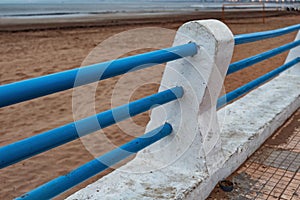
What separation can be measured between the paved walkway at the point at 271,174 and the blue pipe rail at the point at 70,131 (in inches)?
32.0

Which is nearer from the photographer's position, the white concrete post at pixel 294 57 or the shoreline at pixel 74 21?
the white concrete post at pixel 294 57

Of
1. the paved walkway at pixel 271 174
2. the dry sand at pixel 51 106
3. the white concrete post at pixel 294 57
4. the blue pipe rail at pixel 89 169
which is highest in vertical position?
the blue pipe rail at pixel 89 169

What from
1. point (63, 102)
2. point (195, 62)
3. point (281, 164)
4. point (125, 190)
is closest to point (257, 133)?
point (281, 164)

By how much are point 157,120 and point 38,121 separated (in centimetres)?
396

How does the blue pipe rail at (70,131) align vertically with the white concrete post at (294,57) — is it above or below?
above

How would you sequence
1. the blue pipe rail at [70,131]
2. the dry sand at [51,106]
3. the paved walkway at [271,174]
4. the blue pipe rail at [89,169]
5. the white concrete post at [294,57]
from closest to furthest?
the blue pipe rail at [70,131] < the blue pipe rail at [89,169] < the paved walkway at [271,174] < the dry sand at [51,106] < the white concrete post at [294,57]

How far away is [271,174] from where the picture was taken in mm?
2965

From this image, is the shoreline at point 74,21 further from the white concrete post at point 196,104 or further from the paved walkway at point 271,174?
the white concrete post at point 196,104

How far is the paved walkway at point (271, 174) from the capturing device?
2676 mm

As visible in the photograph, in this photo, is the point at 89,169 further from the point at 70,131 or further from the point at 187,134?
the point at 187,134

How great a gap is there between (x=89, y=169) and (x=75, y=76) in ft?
2.05

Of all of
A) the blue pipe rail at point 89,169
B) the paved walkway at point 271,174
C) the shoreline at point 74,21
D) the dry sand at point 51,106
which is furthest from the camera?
the shoreline at point 74,21

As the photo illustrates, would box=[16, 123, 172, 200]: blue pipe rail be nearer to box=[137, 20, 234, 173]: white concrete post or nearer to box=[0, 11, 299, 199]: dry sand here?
box=[137, 20, 234, 173]: white concrete post

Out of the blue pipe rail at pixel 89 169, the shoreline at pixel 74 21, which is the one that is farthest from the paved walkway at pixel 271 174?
the shoreline at pixel 74 21
